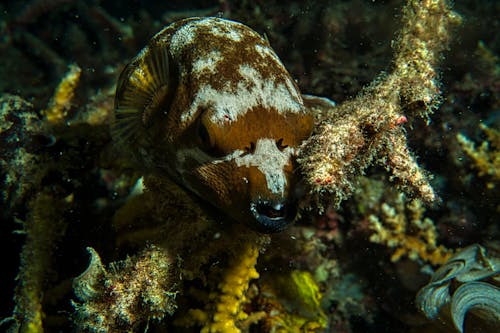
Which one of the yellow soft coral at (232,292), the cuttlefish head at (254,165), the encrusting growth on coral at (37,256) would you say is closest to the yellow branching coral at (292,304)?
the yellow soft coral at (232,292)

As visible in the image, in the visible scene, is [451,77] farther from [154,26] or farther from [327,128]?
[154,26]

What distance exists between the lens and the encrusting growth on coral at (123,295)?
86.5 inches

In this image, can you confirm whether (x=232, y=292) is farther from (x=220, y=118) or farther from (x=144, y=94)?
(x=144, y=94)

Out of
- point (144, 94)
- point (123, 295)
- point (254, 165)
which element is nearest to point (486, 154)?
point (254, 165)

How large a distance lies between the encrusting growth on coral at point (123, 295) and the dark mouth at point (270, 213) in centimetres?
83

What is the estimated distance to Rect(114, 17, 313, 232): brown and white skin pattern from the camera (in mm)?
2043

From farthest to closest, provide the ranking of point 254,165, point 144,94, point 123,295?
point 144,94
point 123,295
point 254,165

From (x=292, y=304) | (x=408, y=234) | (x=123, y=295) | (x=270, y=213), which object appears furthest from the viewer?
(x=408, y=234)

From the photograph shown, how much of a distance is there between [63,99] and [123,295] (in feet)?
10.3

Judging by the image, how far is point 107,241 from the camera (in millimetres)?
3314

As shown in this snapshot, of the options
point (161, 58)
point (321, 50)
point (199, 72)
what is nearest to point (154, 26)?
point (321, 50)

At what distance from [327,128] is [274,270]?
1.64m

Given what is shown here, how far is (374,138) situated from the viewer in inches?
78.0

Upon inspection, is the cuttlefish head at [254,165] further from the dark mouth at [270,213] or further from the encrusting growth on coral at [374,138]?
the encrusting growth on coral at [374,138]
